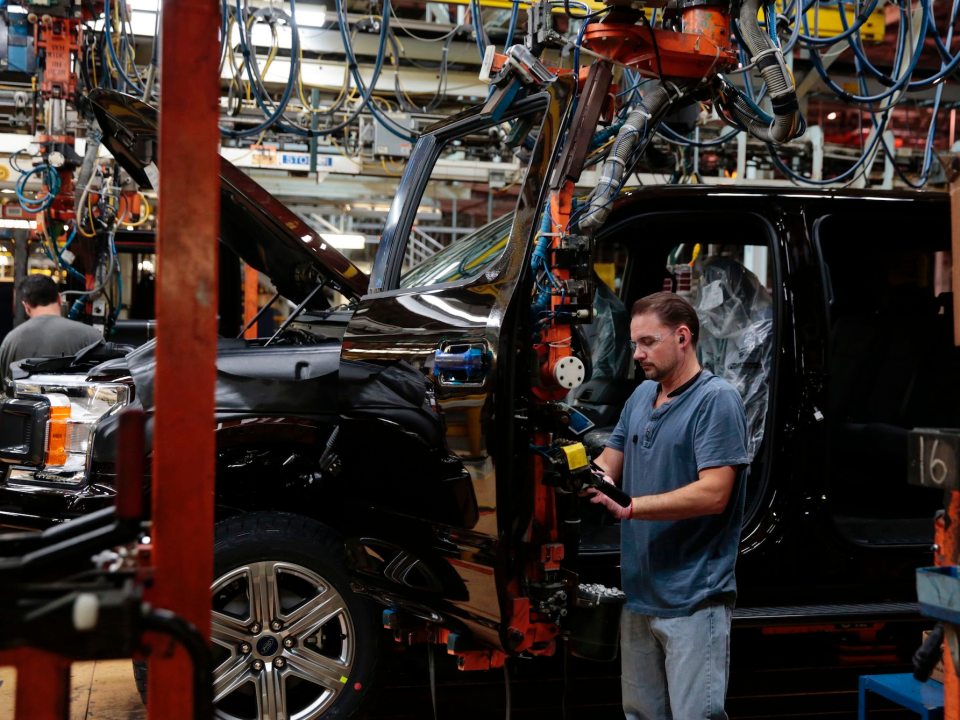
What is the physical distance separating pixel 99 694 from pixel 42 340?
2.90 meters

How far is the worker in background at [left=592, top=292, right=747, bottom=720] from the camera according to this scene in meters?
2.62

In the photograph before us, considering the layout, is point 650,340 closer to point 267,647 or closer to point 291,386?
point 291,386

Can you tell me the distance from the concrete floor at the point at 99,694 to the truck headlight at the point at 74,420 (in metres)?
0.75

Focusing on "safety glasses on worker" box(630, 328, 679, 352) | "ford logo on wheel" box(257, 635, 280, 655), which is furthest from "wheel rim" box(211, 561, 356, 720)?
"safety glasses on worker" box(630, 328, 679, 352)

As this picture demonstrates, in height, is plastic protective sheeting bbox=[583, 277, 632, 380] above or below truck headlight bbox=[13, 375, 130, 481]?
above

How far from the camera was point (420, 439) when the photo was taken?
2873 mm

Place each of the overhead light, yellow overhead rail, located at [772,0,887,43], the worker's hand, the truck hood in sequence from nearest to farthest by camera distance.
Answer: the worker's hand → the truck hood → yellow overhead rail, located at [772,0,887,43] → the overhead light

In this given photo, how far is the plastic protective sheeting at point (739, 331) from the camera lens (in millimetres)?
4059

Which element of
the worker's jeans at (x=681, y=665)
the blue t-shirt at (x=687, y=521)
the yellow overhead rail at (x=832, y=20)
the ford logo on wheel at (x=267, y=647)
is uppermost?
the yellow overhead rail at (x=832, y=20)

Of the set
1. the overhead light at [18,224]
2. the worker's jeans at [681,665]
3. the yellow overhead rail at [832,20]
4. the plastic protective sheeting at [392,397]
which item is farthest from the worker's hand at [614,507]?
Answer: the overhead light at [18,224]

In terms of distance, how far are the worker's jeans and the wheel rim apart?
3.25 feet

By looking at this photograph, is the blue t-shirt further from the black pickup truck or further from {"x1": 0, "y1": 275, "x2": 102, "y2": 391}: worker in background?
{"x1": 0, "y1": 275, "x2": 102, "y2": 391}: worker in background

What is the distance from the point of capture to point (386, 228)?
11.6ft

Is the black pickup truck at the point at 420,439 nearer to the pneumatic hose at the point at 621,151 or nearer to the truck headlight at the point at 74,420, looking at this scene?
the truck headlight at the point at 74,420
